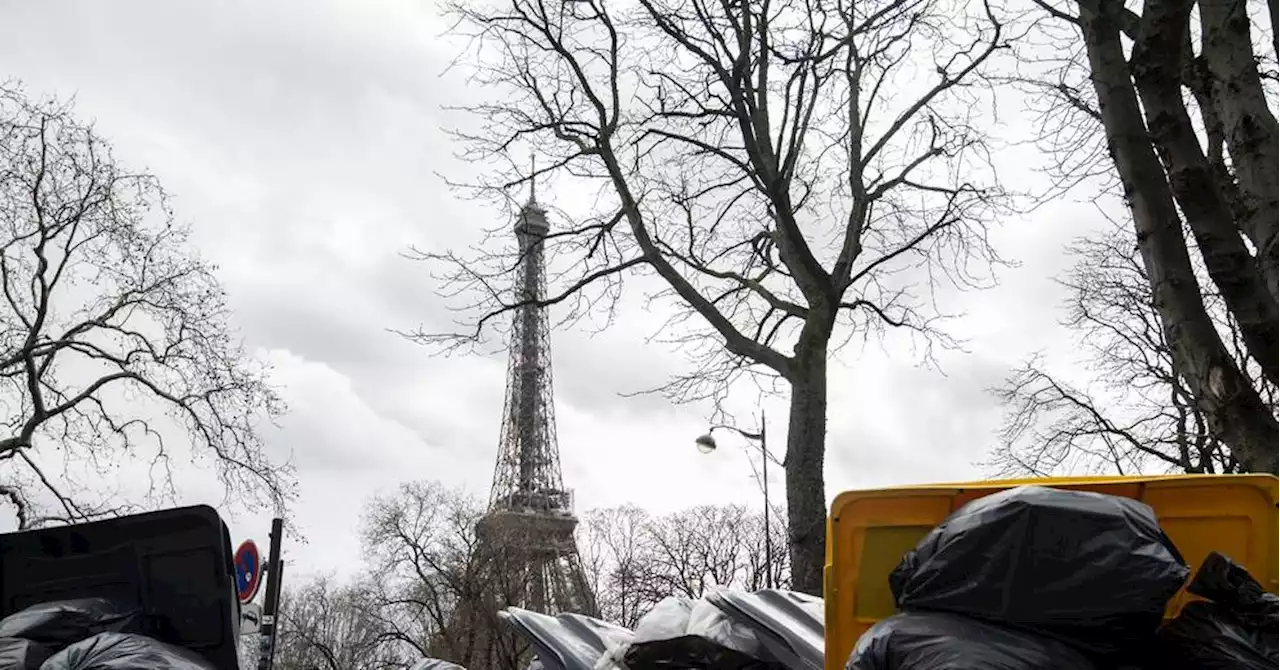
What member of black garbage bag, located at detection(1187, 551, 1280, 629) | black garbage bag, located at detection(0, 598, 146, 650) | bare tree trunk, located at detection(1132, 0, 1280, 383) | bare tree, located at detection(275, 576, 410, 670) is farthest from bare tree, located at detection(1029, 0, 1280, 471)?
bare tree, located at detection(275, 576, 410, 670)

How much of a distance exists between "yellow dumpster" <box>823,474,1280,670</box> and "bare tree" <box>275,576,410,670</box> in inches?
1084

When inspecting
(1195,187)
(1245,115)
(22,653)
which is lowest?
(22,653)

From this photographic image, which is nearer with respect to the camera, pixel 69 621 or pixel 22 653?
pixel 22 653

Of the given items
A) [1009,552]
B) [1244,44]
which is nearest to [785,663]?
[1009,552]

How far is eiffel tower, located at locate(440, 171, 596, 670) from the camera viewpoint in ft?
47.8

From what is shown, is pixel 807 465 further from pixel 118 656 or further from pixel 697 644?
pixel 118 656

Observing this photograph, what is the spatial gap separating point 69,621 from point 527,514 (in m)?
38.9

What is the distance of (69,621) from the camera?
3.94m

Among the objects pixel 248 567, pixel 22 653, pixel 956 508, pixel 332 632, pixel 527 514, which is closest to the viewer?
pixel 22 653

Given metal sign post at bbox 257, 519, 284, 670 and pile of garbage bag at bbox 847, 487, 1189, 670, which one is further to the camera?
metal sign post at bbox 257, 519, 284, 670

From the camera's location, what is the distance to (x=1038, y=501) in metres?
2.92

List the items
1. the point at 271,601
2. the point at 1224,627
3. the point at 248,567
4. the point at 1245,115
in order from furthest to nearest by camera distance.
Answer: the point at 271,601 < the point at 248,567 < the point at 1245,115 < the point at 1224,627

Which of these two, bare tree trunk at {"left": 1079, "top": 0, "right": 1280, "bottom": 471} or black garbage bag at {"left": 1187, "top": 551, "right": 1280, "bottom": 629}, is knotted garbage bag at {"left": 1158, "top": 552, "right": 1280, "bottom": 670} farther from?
bare tree trunk at {"left": 1079, "top": 0, "right": 1280, "bottom": 471}

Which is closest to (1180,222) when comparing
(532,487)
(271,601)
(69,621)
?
(69,621)
